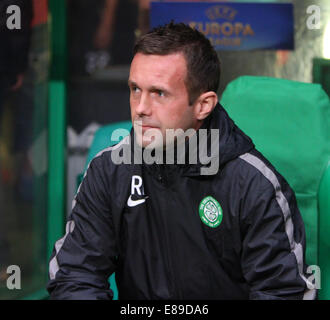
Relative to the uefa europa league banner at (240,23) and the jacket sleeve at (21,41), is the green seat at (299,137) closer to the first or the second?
the uefa europa league banner at (240,23)

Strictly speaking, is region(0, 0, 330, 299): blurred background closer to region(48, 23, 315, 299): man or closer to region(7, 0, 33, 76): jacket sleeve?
region(7, 0, 33, 76): jacket sleeve

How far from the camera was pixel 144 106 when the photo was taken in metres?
1.68

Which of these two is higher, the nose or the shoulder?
the nose

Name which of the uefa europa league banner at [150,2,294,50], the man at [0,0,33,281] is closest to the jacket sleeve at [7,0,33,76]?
the man at [0,0,33,281]

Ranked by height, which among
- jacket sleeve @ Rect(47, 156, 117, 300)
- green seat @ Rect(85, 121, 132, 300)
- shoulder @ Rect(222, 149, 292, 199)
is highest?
green seat @ Rect(85, 121, 132, 300)

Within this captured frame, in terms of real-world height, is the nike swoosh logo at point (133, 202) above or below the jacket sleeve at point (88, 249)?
above

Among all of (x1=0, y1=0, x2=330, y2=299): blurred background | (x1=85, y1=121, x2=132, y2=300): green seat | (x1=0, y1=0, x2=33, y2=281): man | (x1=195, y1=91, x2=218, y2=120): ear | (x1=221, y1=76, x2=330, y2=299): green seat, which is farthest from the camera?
(x1=0, y1=0, x2=330, y2=299): blurred background

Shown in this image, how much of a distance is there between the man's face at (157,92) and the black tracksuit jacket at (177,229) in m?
0.11

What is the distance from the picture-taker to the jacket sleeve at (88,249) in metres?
1.69

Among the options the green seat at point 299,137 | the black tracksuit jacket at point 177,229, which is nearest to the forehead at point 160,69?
the black tracksuit jacket at point 177,229

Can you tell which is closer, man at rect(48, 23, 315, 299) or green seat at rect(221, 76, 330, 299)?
man at rect(48, 23, 315, 299)

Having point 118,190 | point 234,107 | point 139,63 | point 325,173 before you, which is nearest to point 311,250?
point 325,173

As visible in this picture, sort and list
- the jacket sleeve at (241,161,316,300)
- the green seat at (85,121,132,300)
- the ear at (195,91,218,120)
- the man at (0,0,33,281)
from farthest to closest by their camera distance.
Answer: the man at (0,0,33,281)
the green seat at (85,121,132,300)
the ear at (195,91,218,120)
the jacket sleeve at (241,161,316,300)

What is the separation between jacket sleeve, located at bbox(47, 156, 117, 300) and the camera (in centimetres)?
169
